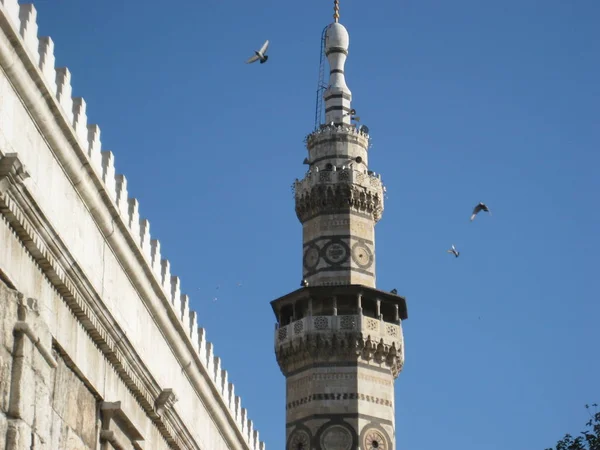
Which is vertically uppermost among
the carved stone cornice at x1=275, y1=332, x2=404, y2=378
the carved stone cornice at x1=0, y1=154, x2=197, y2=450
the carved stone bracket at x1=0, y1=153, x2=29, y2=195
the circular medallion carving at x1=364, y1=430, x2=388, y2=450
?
the carved stone cornice at x1=275, y1=332, x2=404, y2=378

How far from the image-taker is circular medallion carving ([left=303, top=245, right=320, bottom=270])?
38500 mm

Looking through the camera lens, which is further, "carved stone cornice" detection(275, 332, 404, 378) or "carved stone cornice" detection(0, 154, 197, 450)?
"carved stone cornice" detection(275, 332, 404, 378)

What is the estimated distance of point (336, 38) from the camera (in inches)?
1634

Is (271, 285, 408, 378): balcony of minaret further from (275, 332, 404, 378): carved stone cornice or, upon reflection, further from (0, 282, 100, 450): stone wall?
(0, 282, 100, 450): stone wall

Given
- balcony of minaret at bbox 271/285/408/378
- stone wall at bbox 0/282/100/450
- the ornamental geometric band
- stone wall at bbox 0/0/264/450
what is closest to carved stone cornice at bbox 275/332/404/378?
balcony of minaret at bbox 271/285/408/378

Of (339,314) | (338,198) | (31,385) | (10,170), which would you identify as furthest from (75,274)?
(338,198)

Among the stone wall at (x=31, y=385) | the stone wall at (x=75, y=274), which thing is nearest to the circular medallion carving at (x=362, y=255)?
the stone wall at (x=75, y=274)

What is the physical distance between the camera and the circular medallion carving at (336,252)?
38.2m

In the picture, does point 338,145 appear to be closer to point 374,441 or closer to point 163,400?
point 374,441

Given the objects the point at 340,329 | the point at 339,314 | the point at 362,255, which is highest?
the point at 362,255

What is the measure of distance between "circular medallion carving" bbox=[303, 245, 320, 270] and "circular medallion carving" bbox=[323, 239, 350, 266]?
0.27m

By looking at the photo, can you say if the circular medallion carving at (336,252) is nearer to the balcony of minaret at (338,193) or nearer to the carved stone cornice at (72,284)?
the balcony of minaret at (338,193)

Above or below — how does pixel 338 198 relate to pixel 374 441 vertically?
above

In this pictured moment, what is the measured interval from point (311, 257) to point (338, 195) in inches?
78.8
